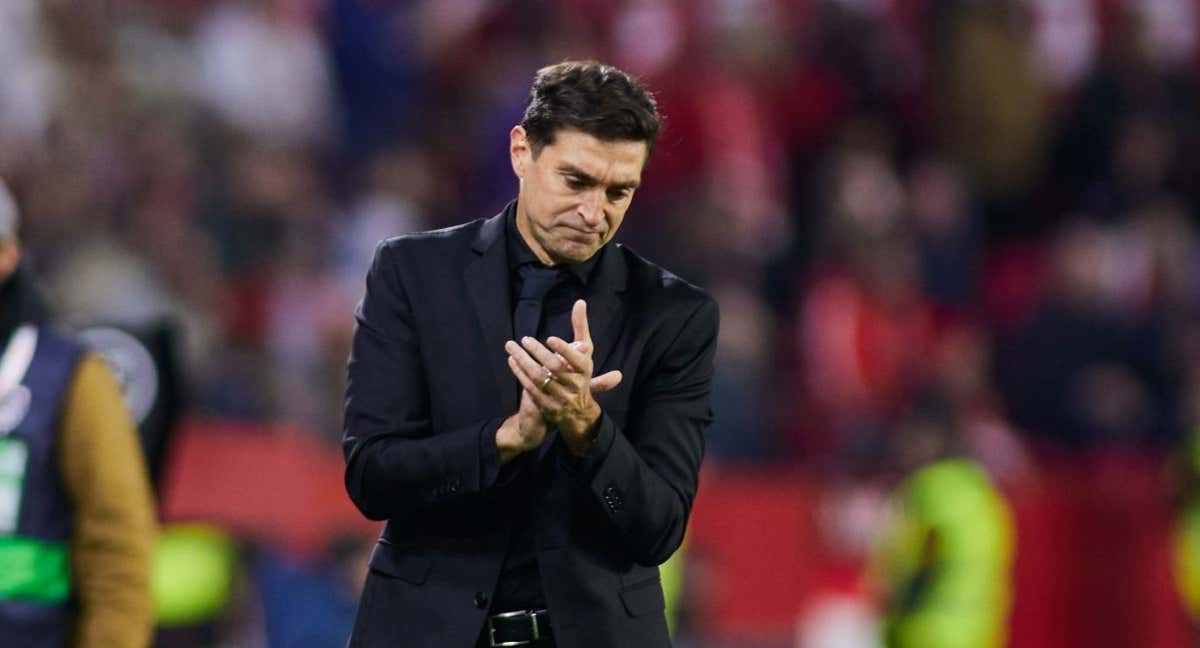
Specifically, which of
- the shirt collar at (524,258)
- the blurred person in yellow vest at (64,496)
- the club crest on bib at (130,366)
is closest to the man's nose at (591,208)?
the shirt collar at (524,258)

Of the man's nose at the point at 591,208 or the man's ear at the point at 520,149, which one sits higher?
the man's ear at the point at 520,149

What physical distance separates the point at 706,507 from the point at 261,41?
2.84m

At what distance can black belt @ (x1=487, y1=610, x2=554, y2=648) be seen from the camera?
3199mm

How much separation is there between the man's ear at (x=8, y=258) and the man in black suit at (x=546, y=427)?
3.27 feet

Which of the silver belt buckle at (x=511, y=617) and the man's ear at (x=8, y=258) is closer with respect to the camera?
the silver belt buckle at (x=511, y=617)

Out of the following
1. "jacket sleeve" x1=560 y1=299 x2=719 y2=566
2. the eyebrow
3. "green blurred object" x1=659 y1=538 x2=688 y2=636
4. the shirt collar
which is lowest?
"green blurred object" x1=659 y1=538 x2=688 y2=636

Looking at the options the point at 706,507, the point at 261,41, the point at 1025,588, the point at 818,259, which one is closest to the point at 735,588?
the point at 706,507

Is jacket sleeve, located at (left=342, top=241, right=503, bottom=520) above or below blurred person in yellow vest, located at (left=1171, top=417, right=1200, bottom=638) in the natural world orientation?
above

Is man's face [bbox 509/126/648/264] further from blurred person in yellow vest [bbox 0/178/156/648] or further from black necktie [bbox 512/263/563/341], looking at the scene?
blurred person in yellow vest [bbox 0/178/156/648]

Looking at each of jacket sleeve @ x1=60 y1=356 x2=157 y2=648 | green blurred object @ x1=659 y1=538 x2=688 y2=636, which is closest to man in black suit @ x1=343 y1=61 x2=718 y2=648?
jacket sleeve @ x1=60 y1=356 x2=157 y2=648

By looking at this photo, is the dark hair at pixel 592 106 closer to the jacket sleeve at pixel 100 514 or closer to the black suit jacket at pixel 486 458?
the black suit jacket at pixel 486 458

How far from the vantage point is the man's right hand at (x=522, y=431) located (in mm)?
3039

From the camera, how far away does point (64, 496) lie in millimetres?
3973

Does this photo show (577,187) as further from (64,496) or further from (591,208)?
(64,496)
